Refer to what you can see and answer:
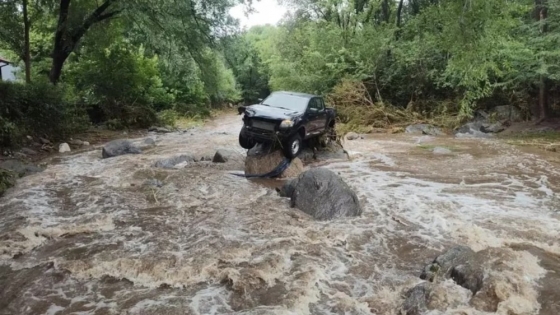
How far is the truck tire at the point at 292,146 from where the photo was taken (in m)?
10.6

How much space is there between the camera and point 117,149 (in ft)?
44.0

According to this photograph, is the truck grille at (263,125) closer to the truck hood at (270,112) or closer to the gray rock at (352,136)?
the truck hood at (270,112)

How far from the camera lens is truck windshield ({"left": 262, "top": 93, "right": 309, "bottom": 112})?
11.3 metres

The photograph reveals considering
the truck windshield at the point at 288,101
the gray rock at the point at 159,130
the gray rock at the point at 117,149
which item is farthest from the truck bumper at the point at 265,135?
the gray rock at the point at 159,130

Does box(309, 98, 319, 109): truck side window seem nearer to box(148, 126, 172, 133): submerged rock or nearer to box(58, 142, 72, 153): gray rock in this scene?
box(58, 142, 72, 153): gray rock

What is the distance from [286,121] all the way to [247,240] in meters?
Result: 4.20

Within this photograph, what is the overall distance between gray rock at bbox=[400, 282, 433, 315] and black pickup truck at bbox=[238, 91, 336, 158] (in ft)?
19.3

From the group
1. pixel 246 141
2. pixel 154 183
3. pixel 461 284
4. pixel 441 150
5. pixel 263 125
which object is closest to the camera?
pixel 461 284

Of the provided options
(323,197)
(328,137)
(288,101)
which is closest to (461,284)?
(323,197)

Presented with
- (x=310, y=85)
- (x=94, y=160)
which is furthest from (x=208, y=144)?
(x=310, y=85)

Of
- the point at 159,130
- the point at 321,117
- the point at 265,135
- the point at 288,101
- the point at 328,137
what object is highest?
the point at 288,101

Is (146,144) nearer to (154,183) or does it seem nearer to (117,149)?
(117,149)

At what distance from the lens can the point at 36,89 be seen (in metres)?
14.3

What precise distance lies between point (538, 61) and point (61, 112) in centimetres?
1736
